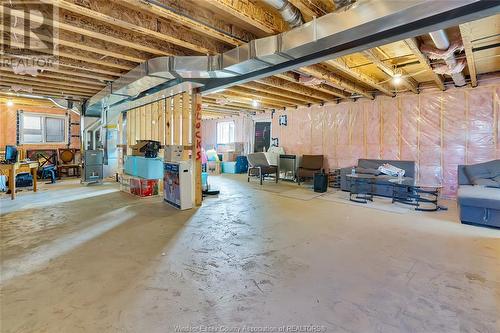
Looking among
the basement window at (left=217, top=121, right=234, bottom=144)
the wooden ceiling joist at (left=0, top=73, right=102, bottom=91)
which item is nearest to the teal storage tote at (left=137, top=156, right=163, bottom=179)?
the wooden ceiling joist at (left=0, top=73, right=102, bottom=91)

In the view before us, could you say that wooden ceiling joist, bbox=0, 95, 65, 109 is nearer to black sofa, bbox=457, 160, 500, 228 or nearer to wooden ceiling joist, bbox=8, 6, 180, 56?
wooden ceiling joist, bbox=8, 6, 180, 56

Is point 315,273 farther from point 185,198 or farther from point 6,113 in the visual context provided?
point 6,113

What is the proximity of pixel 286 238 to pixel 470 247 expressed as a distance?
2024 millimetres

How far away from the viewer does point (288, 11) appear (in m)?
2.31

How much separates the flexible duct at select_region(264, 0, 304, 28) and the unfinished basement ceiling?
65 mm

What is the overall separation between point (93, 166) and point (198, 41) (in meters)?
5.58

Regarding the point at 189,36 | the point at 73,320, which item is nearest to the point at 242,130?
the point at 189,36

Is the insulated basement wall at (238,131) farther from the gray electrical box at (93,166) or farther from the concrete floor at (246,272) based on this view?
the concrete floor at (246,272)

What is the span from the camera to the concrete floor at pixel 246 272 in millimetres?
1630

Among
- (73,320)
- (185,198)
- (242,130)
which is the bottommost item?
(73,320)

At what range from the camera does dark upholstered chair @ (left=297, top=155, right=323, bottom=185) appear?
7172 mm

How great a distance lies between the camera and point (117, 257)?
2.52 meters

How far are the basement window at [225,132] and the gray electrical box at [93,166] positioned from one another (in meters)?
5.38

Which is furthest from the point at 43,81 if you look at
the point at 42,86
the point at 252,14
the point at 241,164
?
the point at 241,164
